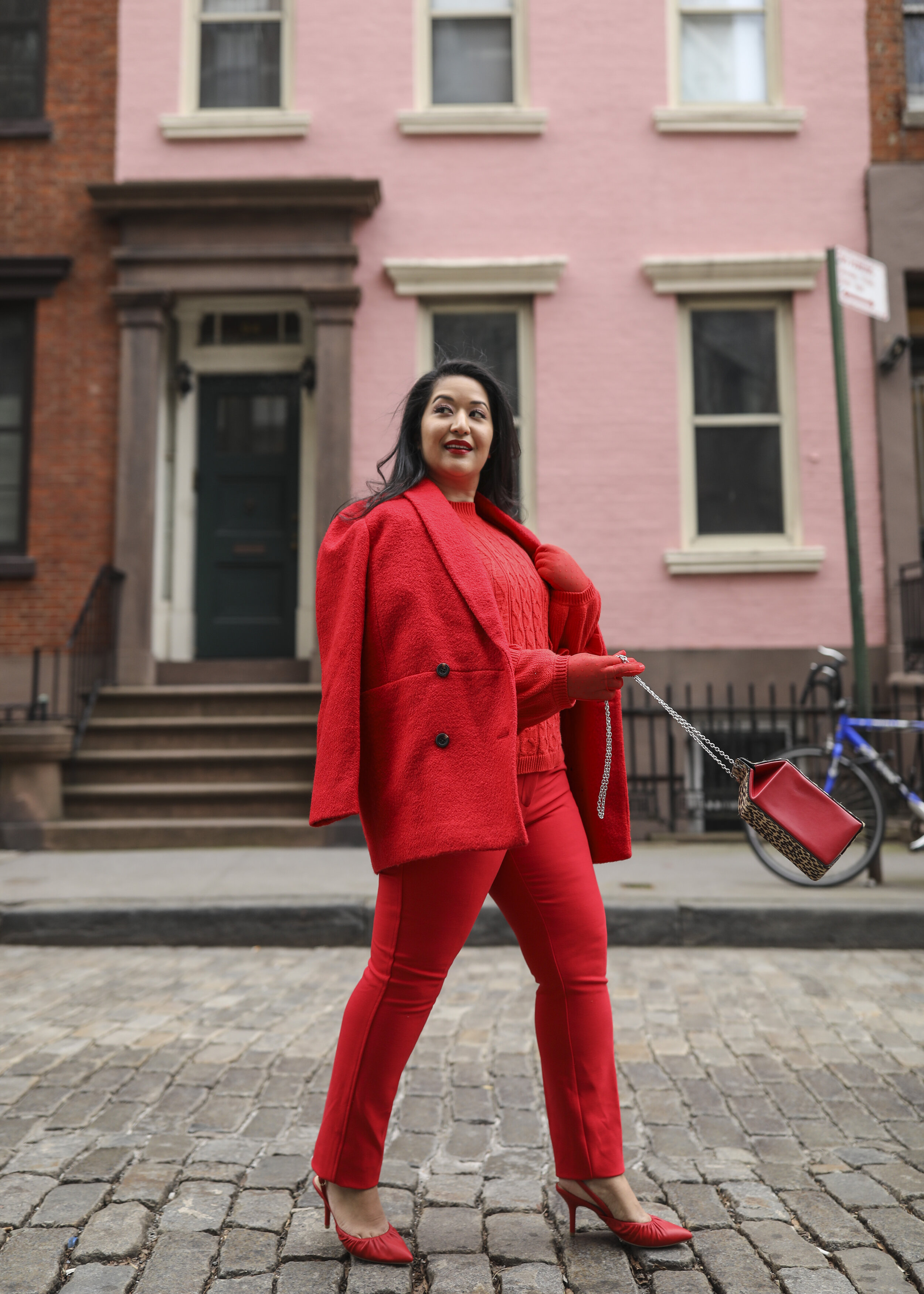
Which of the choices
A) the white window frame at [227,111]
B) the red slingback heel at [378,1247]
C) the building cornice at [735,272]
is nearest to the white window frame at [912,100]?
the building cornice at [735,272]

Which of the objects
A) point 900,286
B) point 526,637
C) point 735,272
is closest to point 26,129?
point 735,272

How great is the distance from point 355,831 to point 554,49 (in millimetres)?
6773

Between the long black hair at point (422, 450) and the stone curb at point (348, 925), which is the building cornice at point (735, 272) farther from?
the long black hair at point (422, 450)

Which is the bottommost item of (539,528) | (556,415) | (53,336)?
(539,528)

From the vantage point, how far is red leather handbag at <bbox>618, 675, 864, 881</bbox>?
222 cm

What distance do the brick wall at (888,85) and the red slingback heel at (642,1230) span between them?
906 centimetres

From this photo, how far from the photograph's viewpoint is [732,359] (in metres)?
9.07

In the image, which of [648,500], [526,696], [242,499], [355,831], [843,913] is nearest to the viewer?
[526,696]

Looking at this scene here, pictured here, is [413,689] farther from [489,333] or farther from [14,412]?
[14,412]

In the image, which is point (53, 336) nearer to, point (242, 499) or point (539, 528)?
point (242, 499)

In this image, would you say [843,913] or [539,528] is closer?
[843,913]

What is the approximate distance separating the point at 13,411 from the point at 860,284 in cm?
700

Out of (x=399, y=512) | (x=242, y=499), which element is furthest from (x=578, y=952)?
(x=242, y=499)

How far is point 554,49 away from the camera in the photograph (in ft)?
29.7
